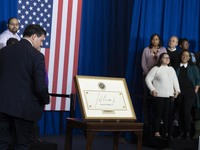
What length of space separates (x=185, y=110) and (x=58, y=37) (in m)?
2.54

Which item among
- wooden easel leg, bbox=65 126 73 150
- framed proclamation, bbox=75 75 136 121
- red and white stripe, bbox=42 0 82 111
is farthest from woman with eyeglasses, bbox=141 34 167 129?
wooden easel leg, bbox=65 126 73 150

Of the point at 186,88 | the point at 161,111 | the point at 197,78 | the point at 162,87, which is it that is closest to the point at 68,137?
the point at 161,111

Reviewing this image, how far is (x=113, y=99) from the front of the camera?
4.89 m

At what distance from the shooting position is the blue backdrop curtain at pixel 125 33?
8398mm

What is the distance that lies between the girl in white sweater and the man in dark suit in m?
3.22

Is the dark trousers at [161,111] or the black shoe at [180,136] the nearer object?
the dark trousers at [161,111]

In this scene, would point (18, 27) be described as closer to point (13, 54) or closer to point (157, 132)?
point (157, 132)

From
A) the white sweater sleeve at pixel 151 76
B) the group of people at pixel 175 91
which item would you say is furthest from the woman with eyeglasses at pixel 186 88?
the white sweater sleeve at pixel 151 76

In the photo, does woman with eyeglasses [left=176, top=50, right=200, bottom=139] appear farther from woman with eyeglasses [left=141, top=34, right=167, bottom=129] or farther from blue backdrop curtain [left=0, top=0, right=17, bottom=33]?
blue backdrop curtain [left=0, top=0, right=17, bottom=33]

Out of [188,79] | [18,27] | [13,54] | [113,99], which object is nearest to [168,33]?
[188,79]

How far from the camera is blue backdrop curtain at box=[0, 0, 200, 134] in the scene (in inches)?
331

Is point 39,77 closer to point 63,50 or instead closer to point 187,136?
point 187,136

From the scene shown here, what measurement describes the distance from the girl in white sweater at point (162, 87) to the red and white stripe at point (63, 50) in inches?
66.1

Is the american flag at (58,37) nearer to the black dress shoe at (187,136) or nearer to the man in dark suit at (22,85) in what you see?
the black dress shoe at (187,136)
